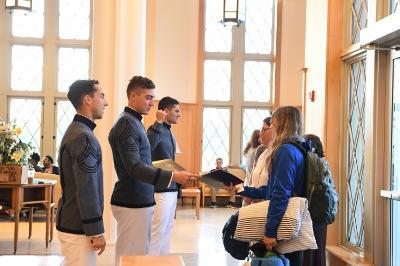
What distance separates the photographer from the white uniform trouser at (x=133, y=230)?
3445 mm

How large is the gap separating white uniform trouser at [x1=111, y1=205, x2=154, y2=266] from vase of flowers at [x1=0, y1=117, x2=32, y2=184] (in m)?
3.15

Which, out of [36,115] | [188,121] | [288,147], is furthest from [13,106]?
[288,147]

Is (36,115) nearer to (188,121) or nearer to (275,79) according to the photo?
(188,121)

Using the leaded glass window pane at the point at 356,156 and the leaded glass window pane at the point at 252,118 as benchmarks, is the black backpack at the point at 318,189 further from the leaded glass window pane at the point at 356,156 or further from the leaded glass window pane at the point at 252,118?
the leaded glass window pane at the point at 252,118

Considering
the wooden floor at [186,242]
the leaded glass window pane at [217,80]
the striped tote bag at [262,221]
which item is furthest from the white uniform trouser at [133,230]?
the leaded glass window pane at [217,80]

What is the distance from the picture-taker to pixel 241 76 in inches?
524

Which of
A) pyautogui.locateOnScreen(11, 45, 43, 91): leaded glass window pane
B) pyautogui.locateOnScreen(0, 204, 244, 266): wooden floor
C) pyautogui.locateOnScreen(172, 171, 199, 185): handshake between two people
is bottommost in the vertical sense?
pyautogui.locateOnScreen(0, 204, 244, 266): wooden floor

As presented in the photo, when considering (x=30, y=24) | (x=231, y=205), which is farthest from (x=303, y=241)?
(x=30, y=24)

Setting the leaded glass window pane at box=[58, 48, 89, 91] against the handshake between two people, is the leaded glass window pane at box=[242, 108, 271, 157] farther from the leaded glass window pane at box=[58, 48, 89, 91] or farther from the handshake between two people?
the handshake between two people

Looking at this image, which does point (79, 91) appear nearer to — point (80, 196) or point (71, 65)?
point (80, 196)

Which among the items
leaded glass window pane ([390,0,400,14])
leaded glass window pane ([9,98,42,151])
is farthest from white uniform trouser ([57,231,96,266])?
leaded glass window pane ([9,98,42,151])

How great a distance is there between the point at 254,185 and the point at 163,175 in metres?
0.79

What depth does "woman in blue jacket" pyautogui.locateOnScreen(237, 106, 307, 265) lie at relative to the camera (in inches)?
126

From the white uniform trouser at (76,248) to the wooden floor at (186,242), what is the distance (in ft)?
9.57
